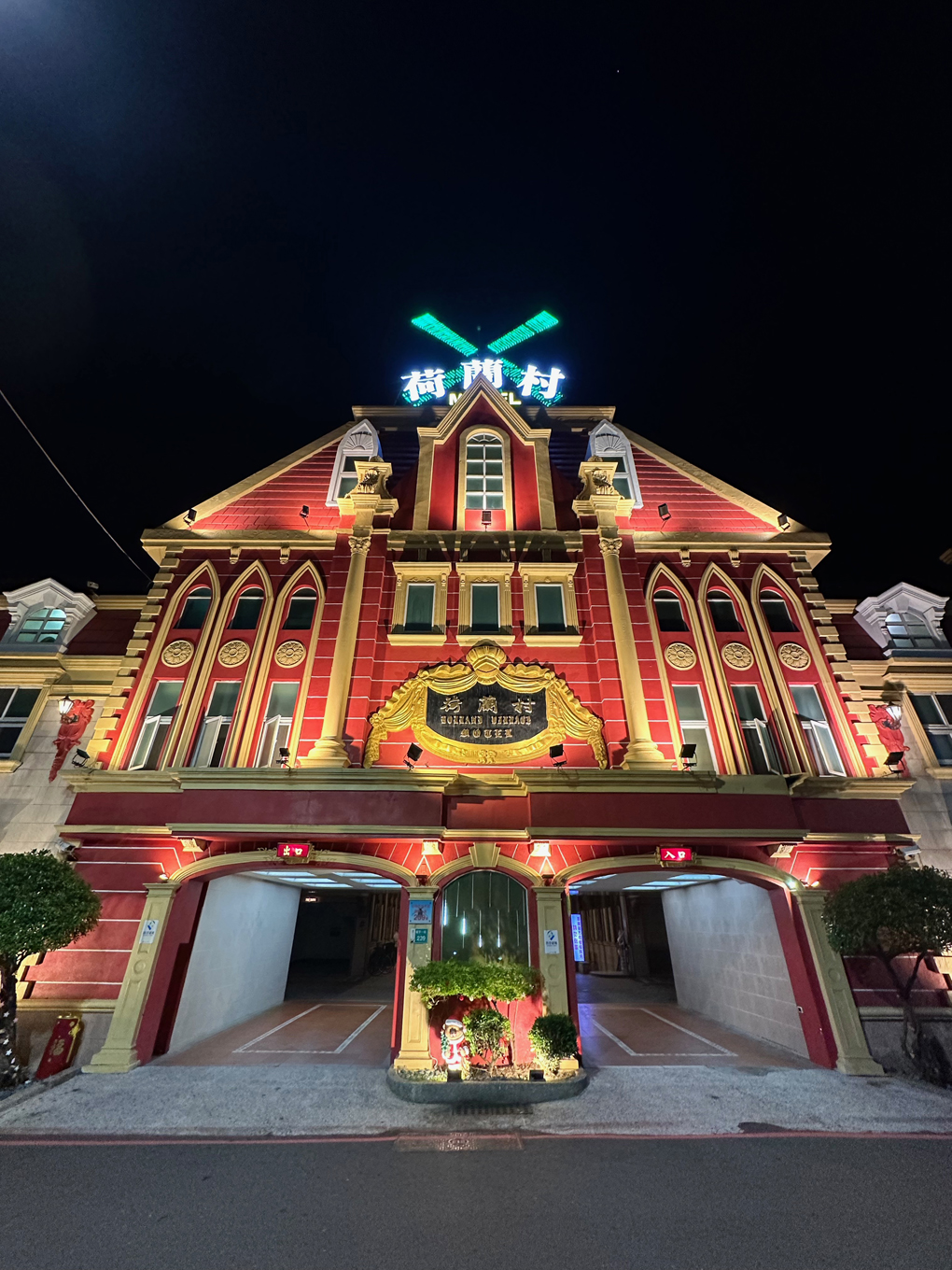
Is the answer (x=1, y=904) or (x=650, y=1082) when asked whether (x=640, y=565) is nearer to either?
(x=650, y=1082)

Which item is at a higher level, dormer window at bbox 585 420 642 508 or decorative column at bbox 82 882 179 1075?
dormer window at bbox 585 420 642 508

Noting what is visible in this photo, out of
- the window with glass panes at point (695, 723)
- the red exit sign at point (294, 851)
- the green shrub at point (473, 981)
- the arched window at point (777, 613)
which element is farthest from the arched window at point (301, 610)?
the arched window at point (777, 613)

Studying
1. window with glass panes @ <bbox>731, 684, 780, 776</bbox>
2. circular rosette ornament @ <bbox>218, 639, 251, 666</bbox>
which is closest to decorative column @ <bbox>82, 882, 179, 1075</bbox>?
circular rosette ornament @ <bbox>218, 639, 251, 666</bbox>

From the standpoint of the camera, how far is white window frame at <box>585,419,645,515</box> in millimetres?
20062

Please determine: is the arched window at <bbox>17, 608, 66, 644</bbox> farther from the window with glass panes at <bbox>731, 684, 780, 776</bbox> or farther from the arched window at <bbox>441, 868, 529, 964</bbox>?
the window with glass panes at <bbox>731, 684, 780, 776</bbox>

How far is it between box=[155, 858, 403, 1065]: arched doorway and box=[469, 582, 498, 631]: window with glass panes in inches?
295

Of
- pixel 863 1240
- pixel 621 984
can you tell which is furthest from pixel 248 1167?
pixel 621 984

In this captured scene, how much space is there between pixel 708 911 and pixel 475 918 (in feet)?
29.3

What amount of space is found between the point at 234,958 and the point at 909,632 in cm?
2349

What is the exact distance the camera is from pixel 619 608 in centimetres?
1678

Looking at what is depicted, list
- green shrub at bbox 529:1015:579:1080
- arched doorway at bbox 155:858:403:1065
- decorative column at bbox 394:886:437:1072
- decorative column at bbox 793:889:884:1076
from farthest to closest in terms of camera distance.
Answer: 1. arched doorway at bbox 155:858:403:1065
2. decorative column at bbox 793:889:884:1076
3. decorative column at bbox 394:886:437:1072
4. green shrub at bbox 529:1015:579:1080

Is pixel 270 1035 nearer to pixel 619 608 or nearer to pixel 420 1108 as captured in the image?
pixel 420 1108

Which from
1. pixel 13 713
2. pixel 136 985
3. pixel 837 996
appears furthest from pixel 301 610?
pixel 837 996

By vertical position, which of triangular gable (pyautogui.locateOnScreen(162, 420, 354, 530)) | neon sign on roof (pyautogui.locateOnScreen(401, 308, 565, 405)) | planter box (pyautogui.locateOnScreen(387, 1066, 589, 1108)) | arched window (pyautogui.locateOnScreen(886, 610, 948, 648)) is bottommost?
planter box (pyautogui.locateOnScreen(387, 1066, 589, 1108))
